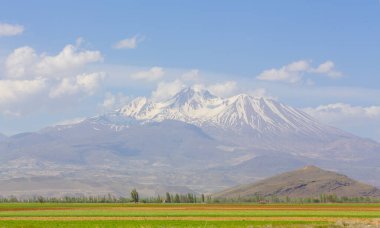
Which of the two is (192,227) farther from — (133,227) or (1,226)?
(1,226)

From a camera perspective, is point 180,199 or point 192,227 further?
point 180,199

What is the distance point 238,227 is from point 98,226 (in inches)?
573

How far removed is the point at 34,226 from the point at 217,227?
18.6m

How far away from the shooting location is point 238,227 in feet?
225

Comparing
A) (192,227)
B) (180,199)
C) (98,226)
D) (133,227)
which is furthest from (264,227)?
(180,199)

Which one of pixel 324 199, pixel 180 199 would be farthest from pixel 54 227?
pixel 324 199

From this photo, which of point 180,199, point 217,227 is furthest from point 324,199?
point 217,227

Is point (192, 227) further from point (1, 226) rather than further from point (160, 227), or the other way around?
point (1, 226)

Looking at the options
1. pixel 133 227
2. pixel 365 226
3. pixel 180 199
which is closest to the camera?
pixel 365 226

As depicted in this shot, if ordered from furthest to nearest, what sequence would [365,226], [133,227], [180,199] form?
[180,199] < [133,227] < [365,226]

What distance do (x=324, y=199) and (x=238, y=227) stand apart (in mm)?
123680

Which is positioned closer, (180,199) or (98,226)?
(98,226)

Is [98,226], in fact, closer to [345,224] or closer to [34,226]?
[34,226]

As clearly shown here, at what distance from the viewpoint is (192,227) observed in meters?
68.3
